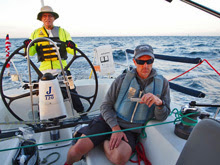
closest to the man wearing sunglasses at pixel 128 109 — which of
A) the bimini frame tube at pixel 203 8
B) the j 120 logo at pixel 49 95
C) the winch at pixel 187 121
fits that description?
the winch at pixel 187 121

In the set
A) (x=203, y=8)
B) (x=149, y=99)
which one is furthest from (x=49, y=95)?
(x=203, y=8)

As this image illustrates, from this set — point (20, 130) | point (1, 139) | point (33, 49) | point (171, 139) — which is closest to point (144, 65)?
point (171, 139)

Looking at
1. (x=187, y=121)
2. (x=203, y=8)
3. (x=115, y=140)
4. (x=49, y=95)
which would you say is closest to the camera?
(x=203, y=8)

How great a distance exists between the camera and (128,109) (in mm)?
1324

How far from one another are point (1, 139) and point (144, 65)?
1.06 m

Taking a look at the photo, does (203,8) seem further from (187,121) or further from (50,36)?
(50,36)

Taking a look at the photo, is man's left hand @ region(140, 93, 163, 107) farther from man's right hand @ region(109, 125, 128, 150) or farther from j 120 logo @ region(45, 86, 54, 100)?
j 120 logo @ region(45, 86, 54, 100)

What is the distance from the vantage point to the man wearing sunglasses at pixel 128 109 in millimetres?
1241

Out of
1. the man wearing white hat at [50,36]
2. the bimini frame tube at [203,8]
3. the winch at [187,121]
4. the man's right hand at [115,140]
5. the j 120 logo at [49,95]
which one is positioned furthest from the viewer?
the man wearing white hat at [50,36]

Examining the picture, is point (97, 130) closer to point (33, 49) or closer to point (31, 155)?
point (31, 155)

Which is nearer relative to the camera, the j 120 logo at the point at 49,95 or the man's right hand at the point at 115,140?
the man's right hand at the point at 115,140

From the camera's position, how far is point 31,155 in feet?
4.07

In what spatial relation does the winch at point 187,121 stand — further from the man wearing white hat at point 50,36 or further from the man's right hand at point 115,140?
the man wearing white hat at point 50,36

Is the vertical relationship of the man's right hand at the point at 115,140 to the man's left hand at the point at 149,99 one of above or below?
below
